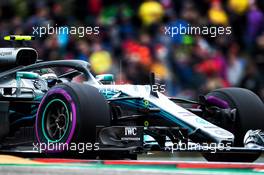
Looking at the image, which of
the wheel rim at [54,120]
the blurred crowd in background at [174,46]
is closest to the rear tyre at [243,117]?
the blurred crowd in background at [174,46]

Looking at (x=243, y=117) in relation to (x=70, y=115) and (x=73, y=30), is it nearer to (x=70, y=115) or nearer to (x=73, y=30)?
(x=70, y=115)

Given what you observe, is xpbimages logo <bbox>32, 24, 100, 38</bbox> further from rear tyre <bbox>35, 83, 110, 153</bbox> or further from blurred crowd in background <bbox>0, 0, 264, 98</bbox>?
rear tyre <bbox>35, 83, 110, 153</bbox>

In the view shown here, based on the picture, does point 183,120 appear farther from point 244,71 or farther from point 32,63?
point 244,71

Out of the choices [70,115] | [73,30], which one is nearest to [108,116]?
[70,115]

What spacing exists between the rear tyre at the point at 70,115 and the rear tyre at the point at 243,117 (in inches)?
69.4

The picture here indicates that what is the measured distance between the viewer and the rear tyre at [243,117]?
8062mm

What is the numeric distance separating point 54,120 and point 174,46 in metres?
3.76

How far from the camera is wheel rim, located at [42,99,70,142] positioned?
23.9 feet

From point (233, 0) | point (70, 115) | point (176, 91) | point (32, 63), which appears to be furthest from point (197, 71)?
point (70, 115)

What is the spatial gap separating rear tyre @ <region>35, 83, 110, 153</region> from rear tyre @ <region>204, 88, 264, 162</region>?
1.76m

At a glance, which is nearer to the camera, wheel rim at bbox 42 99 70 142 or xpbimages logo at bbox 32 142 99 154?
xpbimages logo at bbox 32 142 99 154

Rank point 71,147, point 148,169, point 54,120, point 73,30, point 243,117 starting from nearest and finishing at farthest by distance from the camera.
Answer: point 148,169
point 71,147
point 54,120
point 243,117
point 73,30

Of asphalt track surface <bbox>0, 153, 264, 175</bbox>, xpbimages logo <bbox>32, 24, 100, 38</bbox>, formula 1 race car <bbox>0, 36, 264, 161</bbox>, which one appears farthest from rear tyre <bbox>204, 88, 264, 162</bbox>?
xpbimages logo <bbox>32, 24, 100, 38</bbox>

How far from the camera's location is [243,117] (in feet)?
26.5
